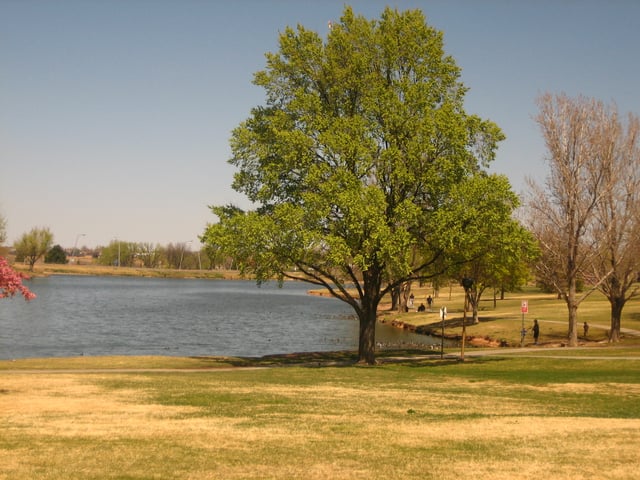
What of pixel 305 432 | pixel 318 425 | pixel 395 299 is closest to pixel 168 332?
pixel 395 299

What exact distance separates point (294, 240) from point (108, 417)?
14.8m

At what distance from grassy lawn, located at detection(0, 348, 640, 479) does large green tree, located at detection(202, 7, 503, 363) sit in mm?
5904

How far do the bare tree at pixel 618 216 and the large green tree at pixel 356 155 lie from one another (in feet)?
48.5

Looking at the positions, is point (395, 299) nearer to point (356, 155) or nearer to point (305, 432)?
point (356, 155)

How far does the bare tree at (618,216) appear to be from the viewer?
44.8 metres

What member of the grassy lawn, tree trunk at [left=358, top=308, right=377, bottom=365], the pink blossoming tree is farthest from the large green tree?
the pink blossoming tree

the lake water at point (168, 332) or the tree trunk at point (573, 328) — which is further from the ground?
the tree trunk at point (573, 328)

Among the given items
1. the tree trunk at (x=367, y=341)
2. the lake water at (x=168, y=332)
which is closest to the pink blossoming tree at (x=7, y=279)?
the tree trunk at (x=367, y=341)

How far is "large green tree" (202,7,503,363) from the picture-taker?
30969 mm

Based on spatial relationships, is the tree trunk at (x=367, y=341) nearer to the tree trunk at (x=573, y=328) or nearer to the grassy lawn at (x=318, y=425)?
the grassy lawn at (x=318, y=425)

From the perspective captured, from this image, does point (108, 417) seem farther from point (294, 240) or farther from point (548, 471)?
point (294, 240)

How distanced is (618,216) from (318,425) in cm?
3578

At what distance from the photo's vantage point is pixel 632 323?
186 ft

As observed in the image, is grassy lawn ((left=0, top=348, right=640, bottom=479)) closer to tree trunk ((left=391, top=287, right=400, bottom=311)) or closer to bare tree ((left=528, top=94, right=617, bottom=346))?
bare tree ((left=528, top=94, right=617, bottom=346))
